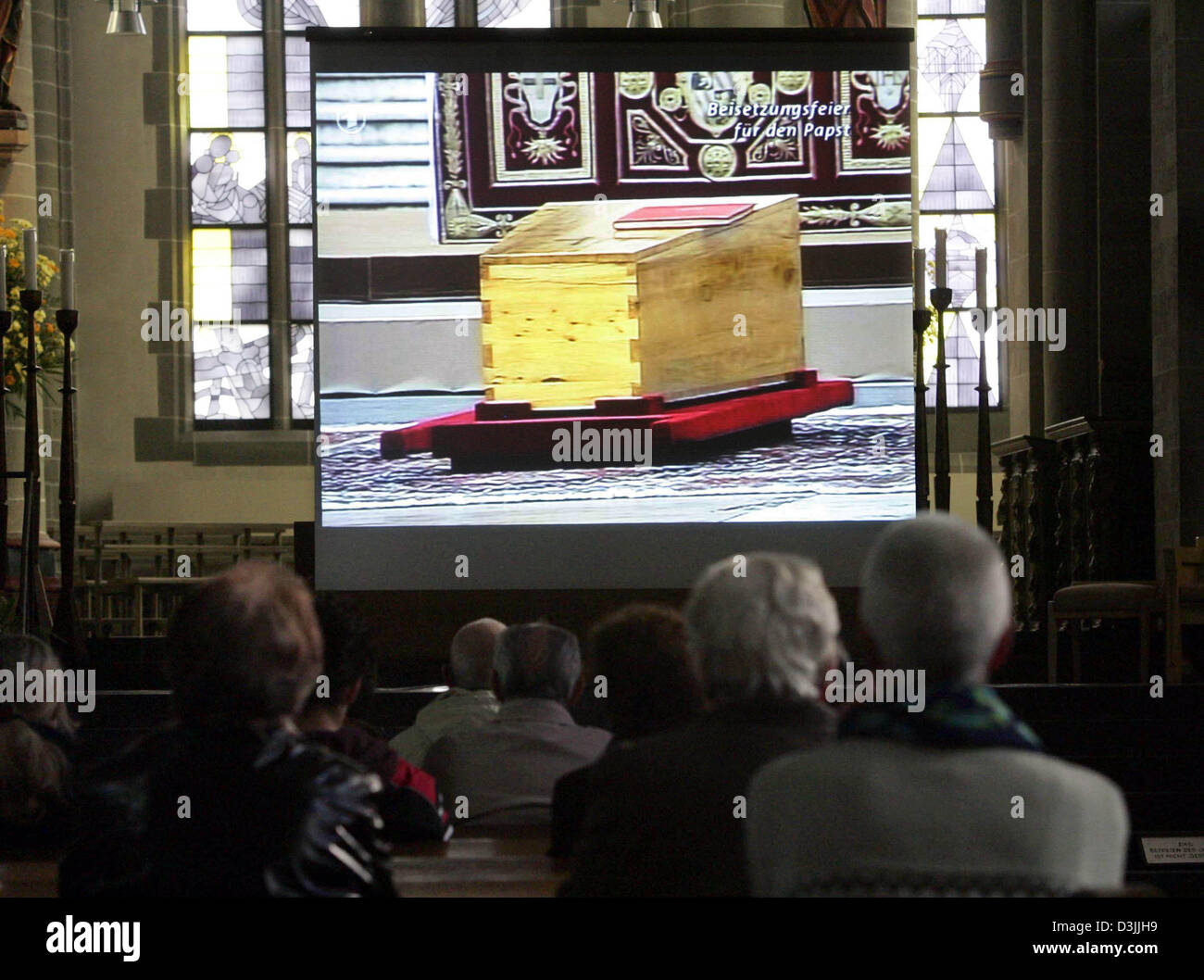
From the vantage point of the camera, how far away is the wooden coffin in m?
6.71

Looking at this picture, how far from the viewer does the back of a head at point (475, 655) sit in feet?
13.7

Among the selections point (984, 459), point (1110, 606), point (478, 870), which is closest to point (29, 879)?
point (478, 870)

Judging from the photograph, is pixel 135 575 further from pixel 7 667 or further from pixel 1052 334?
pixel 7 667

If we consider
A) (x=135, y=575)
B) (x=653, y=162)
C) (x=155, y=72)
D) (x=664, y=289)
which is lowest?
(x=135, y=575)

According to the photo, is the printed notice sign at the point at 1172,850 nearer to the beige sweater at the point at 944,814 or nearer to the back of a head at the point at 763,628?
the back of a head at the point at 763,628

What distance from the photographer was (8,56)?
1029 centimetres

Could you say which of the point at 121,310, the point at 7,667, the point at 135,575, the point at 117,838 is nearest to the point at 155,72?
the point at 121,310

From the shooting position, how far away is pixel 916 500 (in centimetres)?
670

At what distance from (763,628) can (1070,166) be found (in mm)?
8864

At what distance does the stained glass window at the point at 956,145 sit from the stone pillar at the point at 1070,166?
3.02 meters

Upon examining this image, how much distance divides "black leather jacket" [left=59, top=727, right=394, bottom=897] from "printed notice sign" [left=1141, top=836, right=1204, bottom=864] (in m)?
3.00

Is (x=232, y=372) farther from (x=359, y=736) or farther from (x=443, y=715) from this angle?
(x=359, y=736)

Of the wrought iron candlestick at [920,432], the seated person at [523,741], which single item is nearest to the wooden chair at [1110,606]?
the wrought iron candlestick at [920,432]
